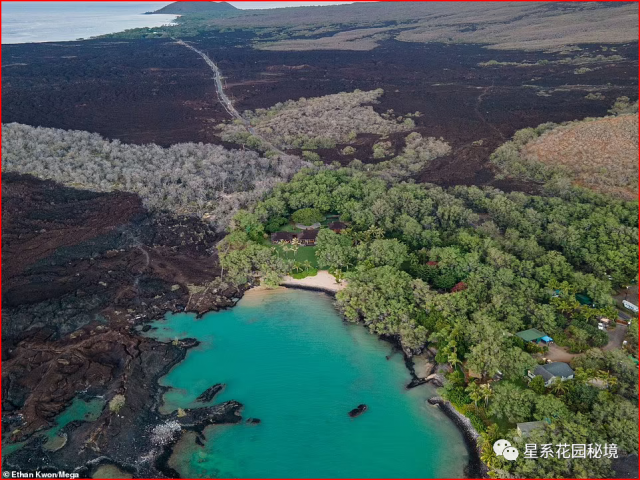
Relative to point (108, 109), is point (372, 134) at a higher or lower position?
lower

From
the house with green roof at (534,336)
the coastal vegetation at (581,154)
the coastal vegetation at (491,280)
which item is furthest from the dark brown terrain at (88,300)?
the coastal vegetation at (581,154)

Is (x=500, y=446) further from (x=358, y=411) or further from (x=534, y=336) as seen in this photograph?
(x=534, y=336)

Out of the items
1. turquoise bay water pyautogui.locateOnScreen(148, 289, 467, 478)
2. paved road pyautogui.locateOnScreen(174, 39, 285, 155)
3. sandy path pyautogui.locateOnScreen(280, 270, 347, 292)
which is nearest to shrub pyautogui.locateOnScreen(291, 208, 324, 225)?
sandy path pyautogui.locateOnScreen(280, 270, 347, 292)

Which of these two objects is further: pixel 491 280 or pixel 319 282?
pixel 319 282

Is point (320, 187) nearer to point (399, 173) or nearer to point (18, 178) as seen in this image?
point (399, 173)

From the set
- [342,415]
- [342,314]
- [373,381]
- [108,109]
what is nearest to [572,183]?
[342,314]

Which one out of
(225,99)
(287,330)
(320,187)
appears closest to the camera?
(287,330)

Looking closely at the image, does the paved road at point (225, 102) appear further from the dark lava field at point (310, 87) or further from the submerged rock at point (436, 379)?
the submerged rock at point (436, 379)

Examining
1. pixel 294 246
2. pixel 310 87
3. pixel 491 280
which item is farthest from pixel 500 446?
pixel 310 87
